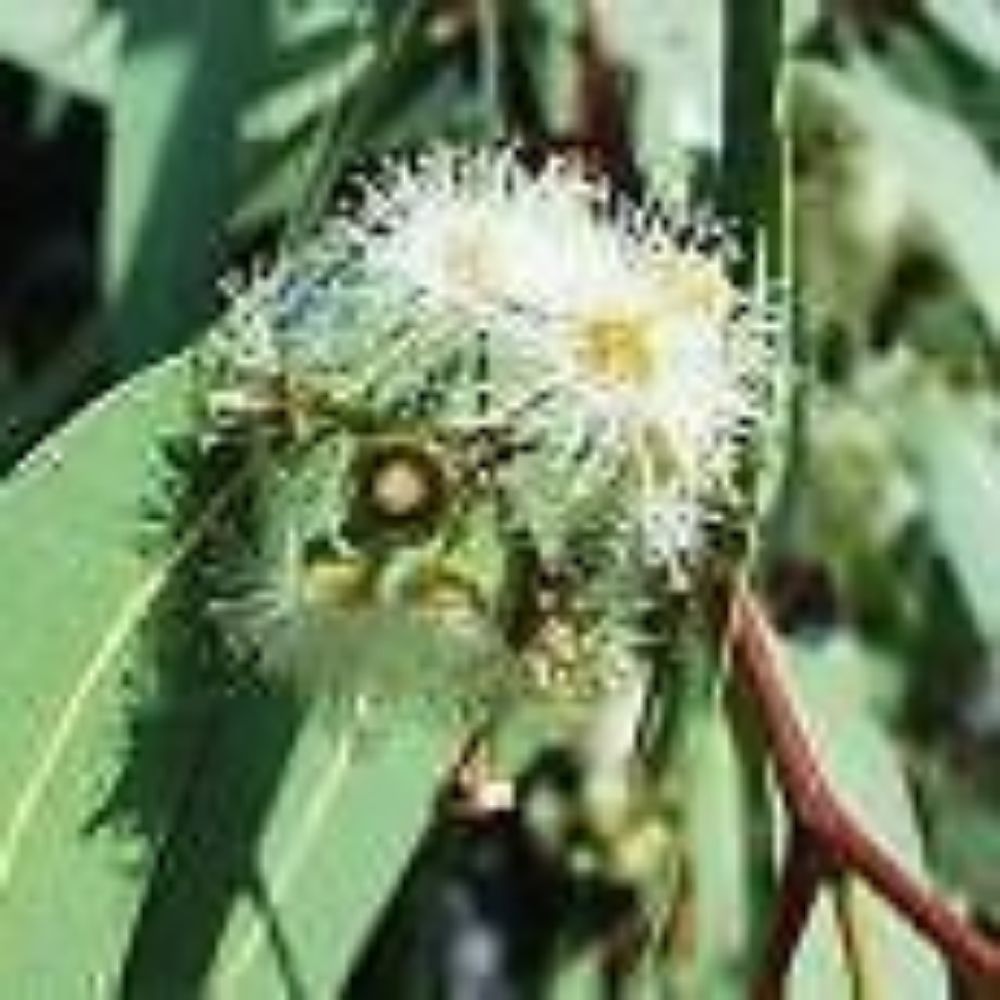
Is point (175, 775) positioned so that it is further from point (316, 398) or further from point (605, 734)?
point (605, 734)

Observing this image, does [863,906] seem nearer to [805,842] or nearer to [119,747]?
[805,842]

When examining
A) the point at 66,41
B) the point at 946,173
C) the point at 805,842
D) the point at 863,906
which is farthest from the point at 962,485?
the point at 805,842

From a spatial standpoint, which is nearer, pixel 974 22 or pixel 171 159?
pixel 171 159

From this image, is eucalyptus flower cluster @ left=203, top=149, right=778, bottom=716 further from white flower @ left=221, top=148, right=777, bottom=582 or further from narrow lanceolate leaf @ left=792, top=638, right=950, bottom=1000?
narrow lanceolate leaf @ left=792, top=638, right=950, bottom=1000

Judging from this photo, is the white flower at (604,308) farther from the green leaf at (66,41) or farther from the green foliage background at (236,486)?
the green leaf at (66,41)

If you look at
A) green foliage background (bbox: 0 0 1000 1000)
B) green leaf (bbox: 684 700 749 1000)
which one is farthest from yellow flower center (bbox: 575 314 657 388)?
green leaf (bbox: 684 700 749 1000)

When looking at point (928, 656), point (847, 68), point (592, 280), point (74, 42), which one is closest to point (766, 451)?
point (592, 280)

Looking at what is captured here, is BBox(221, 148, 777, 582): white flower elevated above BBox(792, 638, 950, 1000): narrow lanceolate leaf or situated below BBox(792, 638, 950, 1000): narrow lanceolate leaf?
above

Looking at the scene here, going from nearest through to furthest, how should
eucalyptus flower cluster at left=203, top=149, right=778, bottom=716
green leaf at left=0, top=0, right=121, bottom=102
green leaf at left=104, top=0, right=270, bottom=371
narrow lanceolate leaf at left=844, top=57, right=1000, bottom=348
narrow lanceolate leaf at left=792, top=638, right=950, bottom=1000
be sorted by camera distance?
1. eucalyptus flower cluster at left=203, top=149, right=778, bottom=716
2. narrow lanceolate leaf at left=792, top=638, right=950, bottom=1000
3. green leaf at left=104, top=0, right=270, bottom=371
4. green leaf at left=0, top=0, right=121, bottom=102
5. narrow lanceolate leaf at left=844, top=57, right=1000, bottom=348
